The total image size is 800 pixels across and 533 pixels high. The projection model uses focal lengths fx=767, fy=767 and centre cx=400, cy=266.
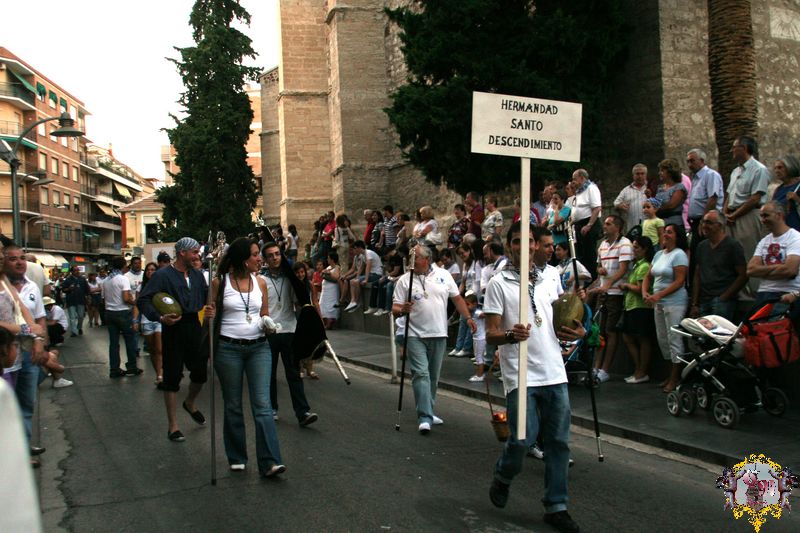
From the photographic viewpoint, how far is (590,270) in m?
12.5

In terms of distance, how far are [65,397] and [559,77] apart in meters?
12.0

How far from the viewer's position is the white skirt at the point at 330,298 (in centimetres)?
2173

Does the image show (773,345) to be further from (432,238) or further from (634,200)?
(432,238)

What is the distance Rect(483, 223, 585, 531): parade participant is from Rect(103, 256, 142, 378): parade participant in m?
10.2

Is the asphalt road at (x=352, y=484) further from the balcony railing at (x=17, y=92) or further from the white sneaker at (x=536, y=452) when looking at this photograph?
the balcony railing at (x=17, y=92)

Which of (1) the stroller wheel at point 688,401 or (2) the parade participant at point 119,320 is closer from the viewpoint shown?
(1) the stroller wheel at point 688,401

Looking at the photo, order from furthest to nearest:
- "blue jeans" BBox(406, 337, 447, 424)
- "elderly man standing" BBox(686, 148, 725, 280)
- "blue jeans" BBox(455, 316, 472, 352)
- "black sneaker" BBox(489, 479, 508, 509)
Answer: "blue jeans" BBox(455, 316, 472, 352) → "elderly man standing" BBox(686, 148, 725, 280) → "blue jeans" BBox(406, 337, 447, 424) → "black sneaker" BBox(489, 479, 508, 509)

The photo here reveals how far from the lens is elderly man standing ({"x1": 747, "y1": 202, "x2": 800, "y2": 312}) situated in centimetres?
775

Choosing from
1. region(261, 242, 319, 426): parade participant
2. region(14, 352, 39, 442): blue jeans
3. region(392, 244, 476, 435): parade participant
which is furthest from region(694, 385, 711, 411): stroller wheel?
region(14, 352, 39, 442): blue jeans

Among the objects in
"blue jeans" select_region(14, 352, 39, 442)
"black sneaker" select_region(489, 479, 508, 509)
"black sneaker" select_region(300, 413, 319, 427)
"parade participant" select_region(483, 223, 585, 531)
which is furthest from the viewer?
A: "black sneaker" select_region(300, 413, 319, 427)

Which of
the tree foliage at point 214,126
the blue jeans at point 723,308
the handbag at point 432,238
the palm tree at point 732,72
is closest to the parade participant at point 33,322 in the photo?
the blue jeans at point 723,308

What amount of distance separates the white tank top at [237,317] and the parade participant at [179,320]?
157cm

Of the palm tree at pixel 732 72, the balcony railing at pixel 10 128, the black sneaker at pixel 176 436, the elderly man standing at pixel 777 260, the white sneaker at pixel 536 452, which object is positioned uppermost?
the balcony railing at pixel 10 128

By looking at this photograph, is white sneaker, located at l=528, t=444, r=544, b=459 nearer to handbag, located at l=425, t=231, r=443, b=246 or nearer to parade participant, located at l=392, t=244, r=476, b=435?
parade participant, located at l=392, t=244, r=476, b=435
